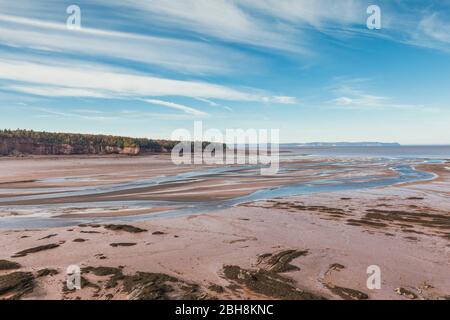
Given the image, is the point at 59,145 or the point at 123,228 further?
the point at 59,145

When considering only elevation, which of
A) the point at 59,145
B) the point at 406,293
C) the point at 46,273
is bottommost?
the point at 406,293

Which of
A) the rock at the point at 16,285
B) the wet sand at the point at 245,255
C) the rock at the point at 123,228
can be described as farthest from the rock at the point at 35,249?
the rock at the point at 123,228

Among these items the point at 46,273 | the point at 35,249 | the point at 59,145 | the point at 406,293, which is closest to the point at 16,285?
the point at 46,273

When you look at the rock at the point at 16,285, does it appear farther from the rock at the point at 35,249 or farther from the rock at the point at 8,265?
the rock at the point at 35,249

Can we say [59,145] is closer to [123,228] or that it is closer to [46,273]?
[123,228]

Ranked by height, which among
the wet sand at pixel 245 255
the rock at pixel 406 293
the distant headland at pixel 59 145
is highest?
the distant headland at pixel 59 145

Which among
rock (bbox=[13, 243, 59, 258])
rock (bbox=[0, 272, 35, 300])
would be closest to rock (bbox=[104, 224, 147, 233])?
rock (bbox=[13, 243, 59, 258])

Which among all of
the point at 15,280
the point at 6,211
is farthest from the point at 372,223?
the point at 6,211

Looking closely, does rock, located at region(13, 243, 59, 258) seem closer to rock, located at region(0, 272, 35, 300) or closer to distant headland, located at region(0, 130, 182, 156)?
rock, located at region(0, 272, 35, 300)
